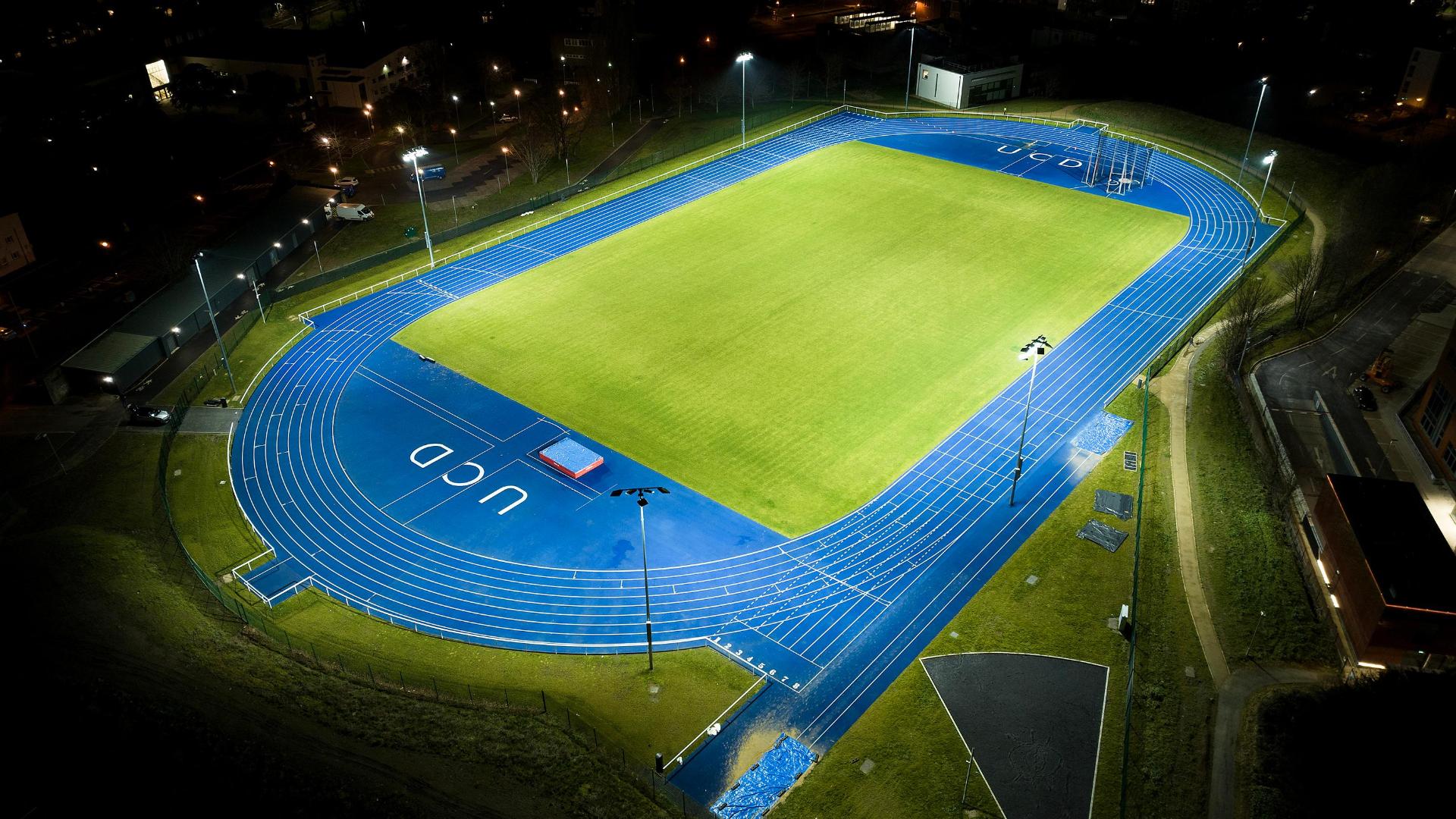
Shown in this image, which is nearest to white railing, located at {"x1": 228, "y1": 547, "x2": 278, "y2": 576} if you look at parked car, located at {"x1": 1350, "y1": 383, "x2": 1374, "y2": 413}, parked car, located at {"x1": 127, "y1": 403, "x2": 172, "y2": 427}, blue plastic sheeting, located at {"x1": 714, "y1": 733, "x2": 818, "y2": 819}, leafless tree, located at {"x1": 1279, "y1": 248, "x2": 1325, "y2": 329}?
parked car, located at {"x1": 127, "y1": 403, "x2": 172, "y2": 427}

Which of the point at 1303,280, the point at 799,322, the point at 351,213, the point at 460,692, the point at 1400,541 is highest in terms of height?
the point at 1303,280

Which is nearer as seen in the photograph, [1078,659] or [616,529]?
[1078,659]

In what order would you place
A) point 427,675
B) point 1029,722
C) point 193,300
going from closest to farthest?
point 1029,722 < point 427,675 < point 193,300

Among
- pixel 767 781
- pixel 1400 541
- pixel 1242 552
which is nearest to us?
pixel 767 781

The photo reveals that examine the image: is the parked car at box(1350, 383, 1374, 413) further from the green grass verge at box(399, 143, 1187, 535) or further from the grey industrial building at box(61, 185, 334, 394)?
the grey industrial building at box(61, 185, 334, 394)

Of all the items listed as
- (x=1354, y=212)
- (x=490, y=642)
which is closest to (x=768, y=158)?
(x=1354, y=212)

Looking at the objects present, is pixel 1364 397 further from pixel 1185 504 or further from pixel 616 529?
pixel 616 529

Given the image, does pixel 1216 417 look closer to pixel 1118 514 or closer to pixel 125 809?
pixel 1118 514

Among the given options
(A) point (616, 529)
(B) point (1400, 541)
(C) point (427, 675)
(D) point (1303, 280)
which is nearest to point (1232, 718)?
(B) point (1400, 541)
